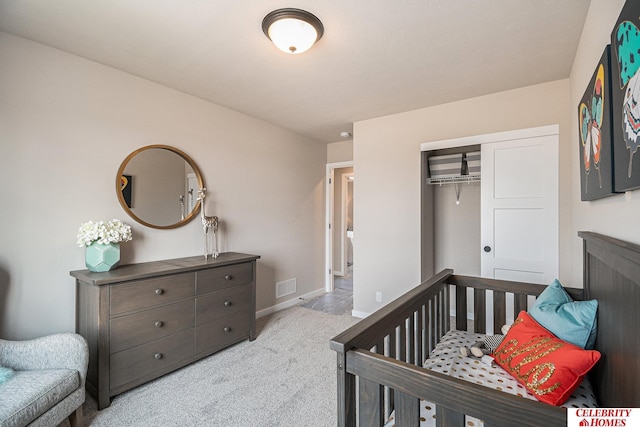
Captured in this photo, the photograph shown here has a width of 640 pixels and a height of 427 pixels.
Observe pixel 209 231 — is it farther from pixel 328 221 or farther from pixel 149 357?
pixel 328 221

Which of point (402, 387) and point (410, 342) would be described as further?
point (410, 342)

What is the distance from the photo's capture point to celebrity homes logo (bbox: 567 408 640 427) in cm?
71

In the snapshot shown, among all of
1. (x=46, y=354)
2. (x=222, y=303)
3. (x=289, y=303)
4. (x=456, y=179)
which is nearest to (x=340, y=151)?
(x=456, y=179)

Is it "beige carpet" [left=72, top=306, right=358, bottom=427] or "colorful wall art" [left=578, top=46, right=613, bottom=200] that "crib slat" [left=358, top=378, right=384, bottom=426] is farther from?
"colorful wall art" [left=578, top=46, right=613, bottom=200]

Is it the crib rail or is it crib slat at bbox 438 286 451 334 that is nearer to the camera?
the crib rail

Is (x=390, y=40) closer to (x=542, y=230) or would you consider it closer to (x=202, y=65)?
(x=202, y=65)

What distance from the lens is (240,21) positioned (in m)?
1.74

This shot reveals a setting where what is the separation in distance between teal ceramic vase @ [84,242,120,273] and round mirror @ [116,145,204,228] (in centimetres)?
43

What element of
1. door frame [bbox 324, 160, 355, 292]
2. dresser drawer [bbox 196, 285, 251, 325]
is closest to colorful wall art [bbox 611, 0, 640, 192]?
dresser drawer [bbox 196, 285, 251, 325]

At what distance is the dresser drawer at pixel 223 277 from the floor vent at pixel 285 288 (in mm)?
1046

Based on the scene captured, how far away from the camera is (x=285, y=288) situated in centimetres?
394

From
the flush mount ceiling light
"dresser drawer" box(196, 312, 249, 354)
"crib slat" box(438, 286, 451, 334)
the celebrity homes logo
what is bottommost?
"dresser drawer" box(196, 312, 249, 354)

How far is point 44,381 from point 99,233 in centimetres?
96

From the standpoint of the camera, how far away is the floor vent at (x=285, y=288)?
384 centimetres
